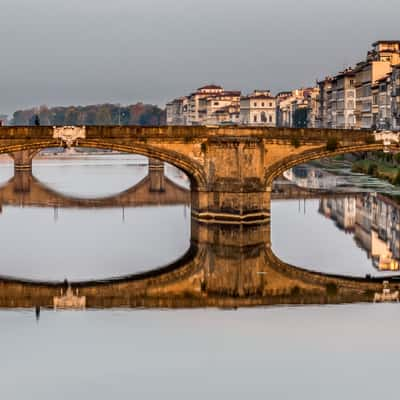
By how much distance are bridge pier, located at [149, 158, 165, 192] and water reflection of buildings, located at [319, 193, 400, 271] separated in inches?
604

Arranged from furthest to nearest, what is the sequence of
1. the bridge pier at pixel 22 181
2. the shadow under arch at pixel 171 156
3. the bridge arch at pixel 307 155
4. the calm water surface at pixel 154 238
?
1. the bridge pier at pixel 22 181
2. the bridge arch at pixel 307 155
3. the shadow under arch at pixel 171 156
4. the calm water surface at pixel 154 238

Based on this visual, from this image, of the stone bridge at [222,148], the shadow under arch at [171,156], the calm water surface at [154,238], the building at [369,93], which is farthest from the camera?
the building at [369,93]

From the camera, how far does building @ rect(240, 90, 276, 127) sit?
161 meters

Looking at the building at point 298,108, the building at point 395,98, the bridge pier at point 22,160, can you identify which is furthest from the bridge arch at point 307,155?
the building at point 298,108

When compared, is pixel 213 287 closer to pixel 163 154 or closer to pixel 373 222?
pixel 163 154

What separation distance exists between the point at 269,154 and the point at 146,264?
426 inches

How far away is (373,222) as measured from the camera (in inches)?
1622

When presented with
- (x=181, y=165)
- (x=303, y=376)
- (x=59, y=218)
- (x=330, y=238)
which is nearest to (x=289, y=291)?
(x=303, y=376)

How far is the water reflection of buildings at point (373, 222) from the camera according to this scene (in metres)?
32.8

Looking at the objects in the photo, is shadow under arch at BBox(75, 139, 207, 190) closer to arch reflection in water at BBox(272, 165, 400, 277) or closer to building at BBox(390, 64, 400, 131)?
arch reflection in water at BBox(272, 165, 400, 277)

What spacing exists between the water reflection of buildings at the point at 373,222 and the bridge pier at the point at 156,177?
50.4 ft

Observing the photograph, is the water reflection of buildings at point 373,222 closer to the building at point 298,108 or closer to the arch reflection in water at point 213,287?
the arch reflection in water at point 213,287

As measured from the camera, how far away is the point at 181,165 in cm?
3891

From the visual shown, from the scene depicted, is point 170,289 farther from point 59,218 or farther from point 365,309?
point 59,218
